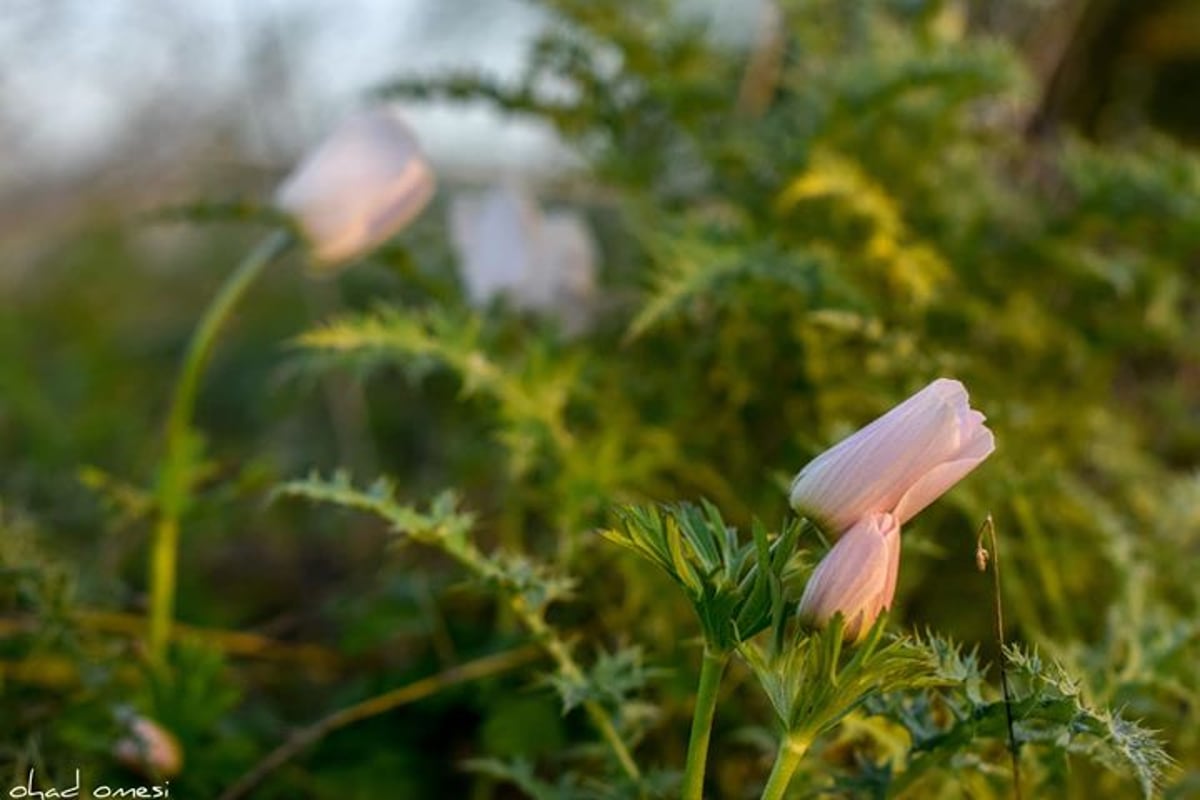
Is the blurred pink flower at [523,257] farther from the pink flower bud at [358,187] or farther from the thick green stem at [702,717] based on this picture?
the thick green stem at [702,717]

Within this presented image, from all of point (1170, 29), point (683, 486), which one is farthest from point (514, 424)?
point (1170, 29)

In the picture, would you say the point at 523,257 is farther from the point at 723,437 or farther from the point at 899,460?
the point at 899,460

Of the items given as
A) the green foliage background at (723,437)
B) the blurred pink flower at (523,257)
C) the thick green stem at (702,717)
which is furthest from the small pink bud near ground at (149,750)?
the blurred pink flower at (523,257)

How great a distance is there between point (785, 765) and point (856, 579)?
8 cm

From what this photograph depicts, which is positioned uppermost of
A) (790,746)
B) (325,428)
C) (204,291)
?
(204,291)

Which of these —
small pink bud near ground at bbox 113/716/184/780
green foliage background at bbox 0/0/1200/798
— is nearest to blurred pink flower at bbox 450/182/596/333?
green foliage background at bbox 0/0/1200/798

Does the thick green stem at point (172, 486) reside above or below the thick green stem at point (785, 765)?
above

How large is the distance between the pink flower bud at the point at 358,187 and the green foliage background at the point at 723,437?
0.12 ft

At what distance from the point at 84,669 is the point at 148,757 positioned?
0.23 feet

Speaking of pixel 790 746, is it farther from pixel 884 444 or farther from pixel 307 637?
pixel 307 637

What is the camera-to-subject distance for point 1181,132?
216 cm

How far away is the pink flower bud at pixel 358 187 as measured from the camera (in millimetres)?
1060

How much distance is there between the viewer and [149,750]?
0.80m

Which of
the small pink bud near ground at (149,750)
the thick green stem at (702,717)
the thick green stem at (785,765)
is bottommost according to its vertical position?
the thick green stem at (785,765)
